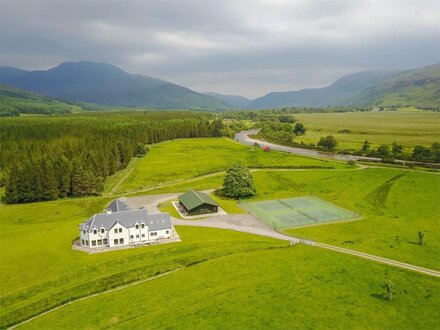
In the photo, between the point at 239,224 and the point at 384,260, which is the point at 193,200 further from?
the point at 384,260

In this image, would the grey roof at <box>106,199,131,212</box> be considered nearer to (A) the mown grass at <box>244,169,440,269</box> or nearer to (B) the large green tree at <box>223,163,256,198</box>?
(B) the large green tree at <box>223,163,256,198</box>

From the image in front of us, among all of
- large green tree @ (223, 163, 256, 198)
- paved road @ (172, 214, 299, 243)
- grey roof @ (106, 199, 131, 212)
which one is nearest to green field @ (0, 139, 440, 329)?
paved road @ (172, 214, 299, 243)

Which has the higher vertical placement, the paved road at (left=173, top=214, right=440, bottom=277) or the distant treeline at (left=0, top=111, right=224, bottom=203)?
the distant treeline at (left=0, top=111, right=224, bottom=203)

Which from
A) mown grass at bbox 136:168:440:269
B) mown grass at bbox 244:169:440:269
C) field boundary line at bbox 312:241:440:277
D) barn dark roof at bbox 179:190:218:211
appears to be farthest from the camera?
barn dark roof at bbox 179:190:218:211

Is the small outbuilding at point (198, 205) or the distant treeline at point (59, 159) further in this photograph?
the distant treeline at point (59, 159)

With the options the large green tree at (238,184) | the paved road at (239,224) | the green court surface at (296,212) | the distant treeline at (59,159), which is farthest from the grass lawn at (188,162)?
the green court surface at (296,212)

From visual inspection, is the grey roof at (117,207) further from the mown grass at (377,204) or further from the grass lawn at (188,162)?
the mown grass at (377,204)

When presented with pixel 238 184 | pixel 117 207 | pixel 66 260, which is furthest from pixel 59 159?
pixel 238 184
